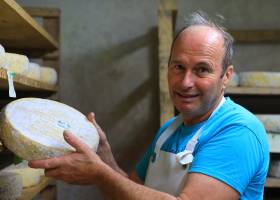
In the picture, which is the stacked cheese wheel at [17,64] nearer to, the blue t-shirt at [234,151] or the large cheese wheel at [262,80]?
the blue t-shirt at [234,151]

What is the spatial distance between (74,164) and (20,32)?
4.74 feet

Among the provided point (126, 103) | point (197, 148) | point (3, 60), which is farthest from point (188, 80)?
point (126, 103)

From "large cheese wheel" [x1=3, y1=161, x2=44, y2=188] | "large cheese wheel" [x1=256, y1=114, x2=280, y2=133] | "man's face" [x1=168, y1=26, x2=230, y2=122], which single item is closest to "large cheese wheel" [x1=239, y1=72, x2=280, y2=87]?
"large cheese wheel" [x1=256, y1=114, x2=280, y2=133]

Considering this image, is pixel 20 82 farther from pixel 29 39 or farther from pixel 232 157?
pixel 232 157

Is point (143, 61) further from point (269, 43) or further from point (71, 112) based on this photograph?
point (71, 112)

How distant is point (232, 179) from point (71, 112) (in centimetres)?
57

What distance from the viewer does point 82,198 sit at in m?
3.00

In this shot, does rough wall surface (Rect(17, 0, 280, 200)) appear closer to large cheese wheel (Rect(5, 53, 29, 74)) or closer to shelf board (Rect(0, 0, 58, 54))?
shelf board (Rect(0, 0, 58, 54))

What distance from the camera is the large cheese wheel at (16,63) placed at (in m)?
1.68

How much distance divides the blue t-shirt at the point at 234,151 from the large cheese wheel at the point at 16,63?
2.93 feet

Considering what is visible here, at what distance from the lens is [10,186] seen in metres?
1.61

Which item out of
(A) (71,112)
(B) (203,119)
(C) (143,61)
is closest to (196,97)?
(B) (203,119)

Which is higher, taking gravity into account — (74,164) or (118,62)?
(74,164)

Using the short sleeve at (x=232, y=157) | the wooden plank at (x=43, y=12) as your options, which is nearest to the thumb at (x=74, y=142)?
the short sleeve at (x=232, y=157)
